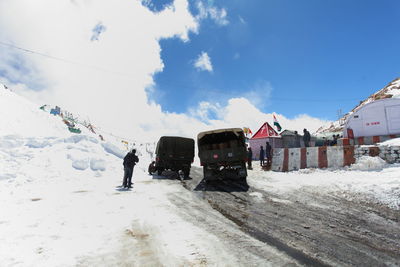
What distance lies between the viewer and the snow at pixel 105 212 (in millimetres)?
3637

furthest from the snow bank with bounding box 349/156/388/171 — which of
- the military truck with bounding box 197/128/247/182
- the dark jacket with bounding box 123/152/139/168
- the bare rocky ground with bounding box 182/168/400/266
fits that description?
the dark jacket with bounding box 123/152/139/168

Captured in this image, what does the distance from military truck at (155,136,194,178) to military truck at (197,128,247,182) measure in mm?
3256

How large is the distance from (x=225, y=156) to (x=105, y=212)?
22.1ft

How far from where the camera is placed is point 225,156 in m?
11.5

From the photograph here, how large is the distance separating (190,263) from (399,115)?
2239cm

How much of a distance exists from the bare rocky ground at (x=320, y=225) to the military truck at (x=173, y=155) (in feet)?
22.5

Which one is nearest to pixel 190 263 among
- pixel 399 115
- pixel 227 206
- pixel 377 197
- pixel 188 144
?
pixel 227 206

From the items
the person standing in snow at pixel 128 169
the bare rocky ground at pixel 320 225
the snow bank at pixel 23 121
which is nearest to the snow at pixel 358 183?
the bare rocky ground at pixel 320 225

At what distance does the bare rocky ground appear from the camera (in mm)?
3646

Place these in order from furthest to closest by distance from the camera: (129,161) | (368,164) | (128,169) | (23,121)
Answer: (23,121) < (368,164) < (129,161) < (128,169)

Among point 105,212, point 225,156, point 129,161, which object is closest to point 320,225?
point 105,212

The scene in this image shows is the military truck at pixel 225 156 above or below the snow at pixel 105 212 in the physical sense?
above

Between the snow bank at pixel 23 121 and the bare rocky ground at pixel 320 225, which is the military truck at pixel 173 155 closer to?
the bare rocky ground at pixel 320 225

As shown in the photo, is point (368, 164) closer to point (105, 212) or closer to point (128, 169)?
point (128, 169)
